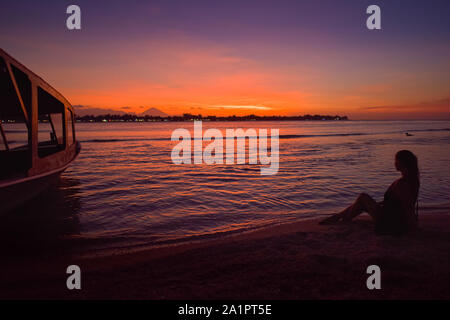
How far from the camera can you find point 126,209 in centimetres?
808

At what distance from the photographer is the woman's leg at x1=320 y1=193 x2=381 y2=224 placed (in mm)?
5051

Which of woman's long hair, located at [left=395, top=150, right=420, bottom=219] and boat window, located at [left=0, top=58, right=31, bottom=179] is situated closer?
woman's long hair, located at [left=395, top=150, right=420, bottom=219]

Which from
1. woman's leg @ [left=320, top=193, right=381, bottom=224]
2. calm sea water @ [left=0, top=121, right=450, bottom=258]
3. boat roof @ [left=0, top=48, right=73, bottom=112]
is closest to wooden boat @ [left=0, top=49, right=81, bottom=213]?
boat roof @ [left=0, top=48, right=73, bottom=112]

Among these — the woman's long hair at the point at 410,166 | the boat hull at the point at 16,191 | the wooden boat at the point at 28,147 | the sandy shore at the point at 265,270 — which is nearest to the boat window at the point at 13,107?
the wooden boat at the point at 28,147

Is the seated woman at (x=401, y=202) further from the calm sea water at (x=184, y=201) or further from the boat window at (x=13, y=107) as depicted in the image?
the boat window at (x=13, y=107)

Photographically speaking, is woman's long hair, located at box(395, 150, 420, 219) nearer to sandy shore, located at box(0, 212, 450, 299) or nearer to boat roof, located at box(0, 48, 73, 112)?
sandy shore, located at box(0, 212, 450, 299)

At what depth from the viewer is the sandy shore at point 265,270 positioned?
329cm

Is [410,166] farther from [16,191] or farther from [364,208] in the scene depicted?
[16,191]

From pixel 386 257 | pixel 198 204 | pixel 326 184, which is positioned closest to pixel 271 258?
pixel 386 257

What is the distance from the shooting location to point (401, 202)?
4652mm

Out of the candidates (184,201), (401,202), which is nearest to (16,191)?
(184,201)

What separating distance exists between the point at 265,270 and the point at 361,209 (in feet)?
9.02
